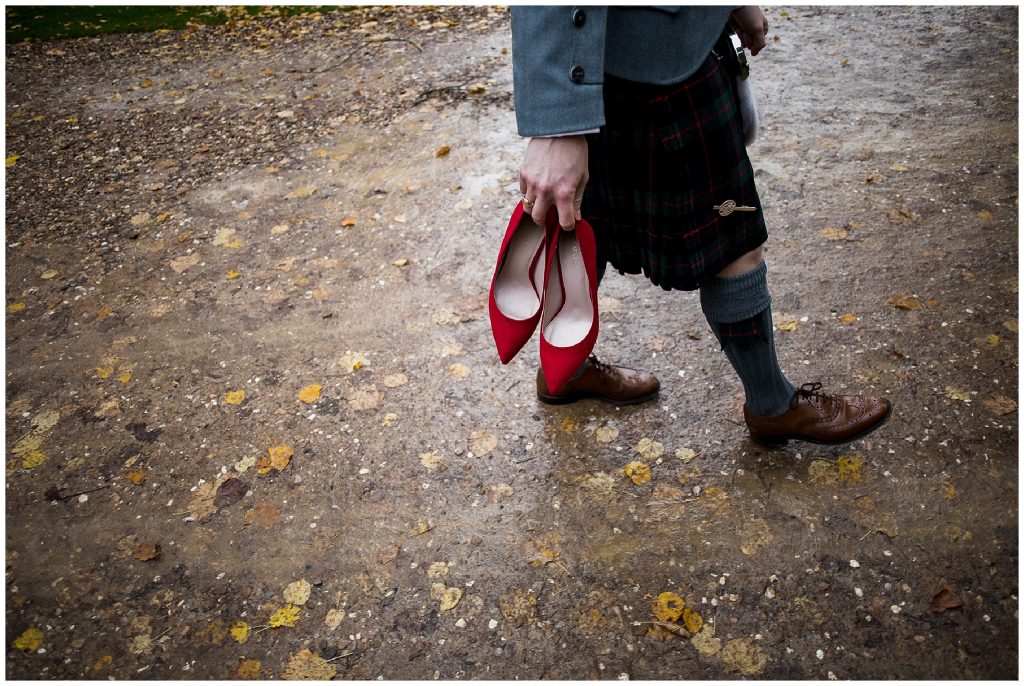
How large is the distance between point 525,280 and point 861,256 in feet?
5.73

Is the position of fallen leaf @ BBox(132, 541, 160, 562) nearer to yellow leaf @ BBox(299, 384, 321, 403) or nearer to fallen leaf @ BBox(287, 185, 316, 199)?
yellow leaf @ BBox(299, 384, 321, 403)

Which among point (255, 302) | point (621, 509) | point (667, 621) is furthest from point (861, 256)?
point (255, 302)

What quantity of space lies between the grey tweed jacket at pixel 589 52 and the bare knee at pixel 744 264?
482 millimetres

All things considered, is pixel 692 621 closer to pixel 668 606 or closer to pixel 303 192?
pixel 668 606

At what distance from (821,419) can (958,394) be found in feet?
1.86

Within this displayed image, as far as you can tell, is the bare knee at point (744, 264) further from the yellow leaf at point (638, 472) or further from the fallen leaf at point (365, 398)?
the fallen leaf at point (365, 398)

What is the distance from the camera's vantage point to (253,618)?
1.93 meters

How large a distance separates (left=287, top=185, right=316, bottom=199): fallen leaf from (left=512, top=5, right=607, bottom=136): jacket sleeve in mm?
2531

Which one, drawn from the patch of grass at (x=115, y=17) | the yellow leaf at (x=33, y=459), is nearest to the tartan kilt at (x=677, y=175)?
the yellow leaf at (x=33, y=459)

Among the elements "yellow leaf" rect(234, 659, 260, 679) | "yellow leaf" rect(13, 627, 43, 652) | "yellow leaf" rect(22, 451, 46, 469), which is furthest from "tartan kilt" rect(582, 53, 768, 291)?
"yellow leaf" rect(22, 451, 46, 469)

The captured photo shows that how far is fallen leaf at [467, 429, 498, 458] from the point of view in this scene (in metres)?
2.34

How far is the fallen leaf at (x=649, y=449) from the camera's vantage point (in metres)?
2.26

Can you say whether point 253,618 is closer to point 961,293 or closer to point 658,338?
point 658,338

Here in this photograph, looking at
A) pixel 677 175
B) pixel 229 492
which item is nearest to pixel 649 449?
pixel 677 175
